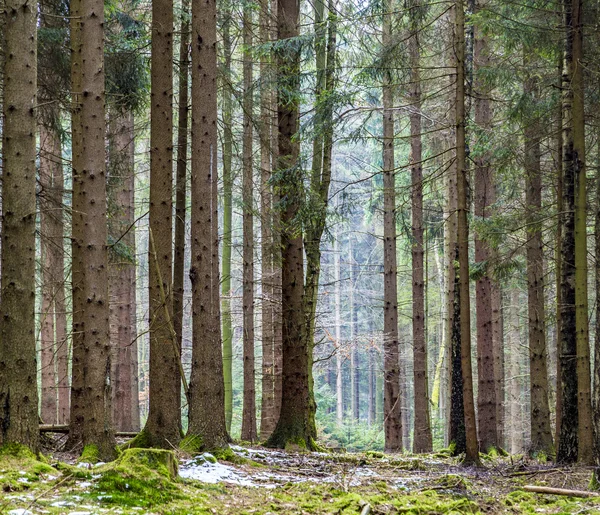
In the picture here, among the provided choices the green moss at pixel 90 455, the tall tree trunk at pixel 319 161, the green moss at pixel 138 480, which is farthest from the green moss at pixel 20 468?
the tall tree trunk at pixel 319 161

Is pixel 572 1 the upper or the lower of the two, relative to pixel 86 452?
upper

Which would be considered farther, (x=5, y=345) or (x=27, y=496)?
(x=5, y=345)

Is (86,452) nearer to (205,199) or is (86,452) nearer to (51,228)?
(205,199)

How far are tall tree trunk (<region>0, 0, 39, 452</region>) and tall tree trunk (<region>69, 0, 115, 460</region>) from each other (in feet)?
3.40

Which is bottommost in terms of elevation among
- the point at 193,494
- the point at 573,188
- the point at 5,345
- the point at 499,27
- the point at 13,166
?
the point at 193,494

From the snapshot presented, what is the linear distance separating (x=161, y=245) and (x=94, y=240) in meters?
1.49

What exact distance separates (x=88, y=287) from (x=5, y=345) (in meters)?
1.46

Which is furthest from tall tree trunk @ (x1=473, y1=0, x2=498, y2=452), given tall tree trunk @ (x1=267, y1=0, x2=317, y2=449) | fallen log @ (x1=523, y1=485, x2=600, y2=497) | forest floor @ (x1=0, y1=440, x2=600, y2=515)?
fallen log @ (x1=523, y1=485, x2=600, y2=497)

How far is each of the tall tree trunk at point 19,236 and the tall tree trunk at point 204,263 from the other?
2665 mm

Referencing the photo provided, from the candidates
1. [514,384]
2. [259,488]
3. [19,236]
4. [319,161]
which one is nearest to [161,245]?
[19,236]

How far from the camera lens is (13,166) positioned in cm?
546

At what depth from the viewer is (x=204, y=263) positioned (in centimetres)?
793

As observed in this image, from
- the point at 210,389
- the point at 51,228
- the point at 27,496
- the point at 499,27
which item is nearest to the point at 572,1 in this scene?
the point at 499,27

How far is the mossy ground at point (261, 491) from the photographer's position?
15.1ft
